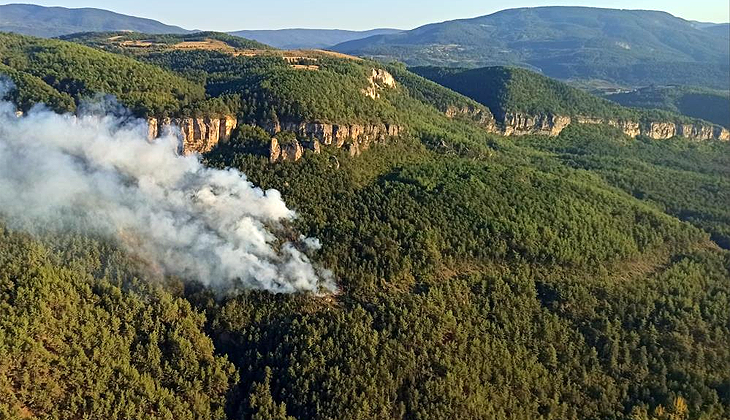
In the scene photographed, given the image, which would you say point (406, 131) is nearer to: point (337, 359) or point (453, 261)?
point (453, 261)

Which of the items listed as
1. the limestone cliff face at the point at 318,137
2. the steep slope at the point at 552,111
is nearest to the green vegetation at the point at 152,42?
the steep slope at the point at 552,111

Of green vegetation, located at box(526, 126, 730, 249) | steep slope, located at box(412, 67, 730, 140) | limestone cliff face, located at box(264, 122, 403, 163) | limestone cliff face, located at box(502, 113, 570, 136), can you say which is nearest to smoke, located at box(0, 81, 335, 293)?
limestone cliff face, located at box(264, 122, 403, 163)

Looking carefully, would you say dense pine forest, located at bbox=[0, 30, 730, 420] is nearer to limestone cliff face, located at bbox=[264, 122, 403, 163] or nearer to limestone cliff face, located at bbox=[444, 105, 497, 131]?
limestone cliff face, located at bbox=[264, 122, 403, 163]

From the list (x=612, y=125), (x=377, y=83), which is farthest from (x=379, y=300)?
(x=612, y=125)

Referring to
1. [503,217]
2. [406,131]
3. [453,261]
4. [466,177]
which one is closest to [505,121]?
[406,131]

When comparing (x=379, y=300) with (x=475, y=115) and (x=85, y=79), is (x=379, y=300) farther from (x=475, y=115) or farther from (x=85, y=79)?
(x=475, y=115)

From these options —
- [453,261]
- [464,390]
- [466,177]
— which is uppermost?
[466,177]
